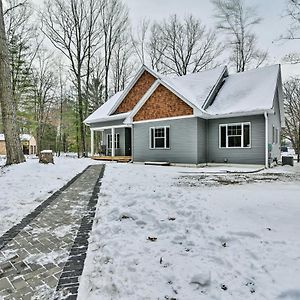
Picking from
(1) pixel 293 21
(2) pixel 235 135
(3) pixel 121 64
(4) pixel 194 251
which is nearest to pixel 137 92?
(2) pixel 235 135

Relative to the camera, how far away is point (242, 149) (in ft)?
42.1

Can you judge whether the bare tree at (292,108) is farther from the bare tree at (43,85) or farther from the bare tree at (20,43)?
the bare tree at (43,85)

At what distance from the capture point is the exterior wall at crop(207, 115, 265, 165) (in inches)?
484

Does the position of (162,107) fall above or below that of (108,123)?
above

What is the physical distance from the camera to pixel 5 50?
1103 centimetres

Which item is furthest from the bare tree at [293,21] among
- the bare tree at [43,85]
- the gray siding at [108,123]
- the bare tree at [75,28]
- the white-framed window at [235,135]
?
the bare tree at [43,85]

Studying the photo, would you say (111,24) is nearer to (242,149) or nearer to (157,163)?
(157,163)

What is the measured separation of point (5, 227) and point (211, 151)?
1147 cm

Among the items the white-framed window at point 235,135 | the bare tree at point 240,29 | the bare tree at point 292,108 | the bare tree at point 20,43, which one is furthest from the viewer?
the bare tree at point 292,108

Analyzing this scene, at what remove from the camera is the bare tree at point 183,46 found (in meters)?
26.5

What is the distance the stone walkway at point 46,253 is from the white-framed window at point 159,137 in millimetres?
9754

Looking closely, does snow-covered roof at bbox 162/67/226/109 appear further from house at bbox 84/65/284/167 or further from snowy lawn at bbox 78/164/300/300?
snowy lawn at bbox 78/164/300/300

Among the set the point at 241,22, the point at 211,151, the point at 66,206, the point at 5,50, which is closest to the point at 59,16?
the point at 5,50

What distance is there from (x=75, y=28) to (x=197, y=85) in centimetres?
1486
